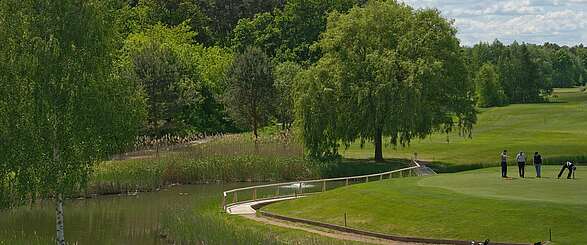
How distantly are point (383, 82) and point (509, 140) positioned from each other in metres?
24.1

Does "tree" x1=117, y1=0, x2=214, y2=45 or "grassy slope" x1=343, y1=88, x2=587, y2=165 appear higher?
"tree" x1=117, y1=0, x2=214, y2=45

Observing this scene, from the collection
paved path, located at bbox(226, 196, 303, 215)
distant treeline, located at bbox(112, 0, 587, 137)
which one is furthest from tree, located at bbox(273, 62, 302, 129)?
paved path, located at bbox(226, 196, 303, 215)

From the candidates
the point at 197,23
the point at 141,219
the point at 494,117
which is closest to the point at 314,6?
the point at 197,23

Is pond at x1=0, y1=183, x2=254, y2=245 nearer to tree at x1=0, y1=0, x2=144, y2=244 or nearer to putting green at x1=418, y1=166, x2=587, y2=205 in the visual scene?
tree at x1=0, y1=0, x2=144, y2=244

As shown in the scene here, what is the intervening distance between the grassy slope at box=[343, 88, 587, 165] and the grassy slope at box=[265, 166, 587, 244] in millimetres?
23063

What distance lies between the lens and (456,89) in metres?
57.1

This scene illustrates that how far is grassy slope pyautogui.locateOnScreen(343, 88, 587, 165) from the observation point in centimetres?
6100

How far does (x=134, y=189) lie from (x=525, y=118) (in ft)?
232

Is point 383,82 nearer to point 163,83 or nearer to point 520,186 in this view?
point 520,186

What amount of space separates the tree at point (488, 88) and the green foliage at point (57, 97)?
111 metres

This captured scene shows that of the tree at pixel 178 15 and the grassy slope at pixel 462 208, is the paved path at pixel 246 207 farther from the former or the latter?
the tree at pixel 178 15

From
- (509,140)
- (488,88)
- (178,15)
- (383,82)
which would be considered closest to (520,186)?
(383,82)

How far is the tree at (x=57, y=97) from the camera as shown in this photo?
24.6m

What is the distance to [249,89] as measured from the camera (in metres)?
81.5
